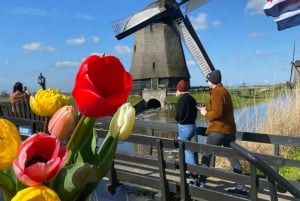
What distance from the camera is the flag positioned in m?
6.54

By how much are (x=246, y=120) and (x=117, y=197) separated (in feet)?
11.8

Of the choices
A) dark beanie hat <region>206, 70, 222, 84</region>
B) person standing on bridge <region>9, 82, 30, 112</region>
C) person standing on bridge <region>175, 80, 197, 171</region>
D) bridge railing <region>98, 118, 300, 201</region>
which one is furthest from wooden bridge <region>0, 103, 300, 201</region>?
person standing on bridge <region>9, 82, 30, 112</region>

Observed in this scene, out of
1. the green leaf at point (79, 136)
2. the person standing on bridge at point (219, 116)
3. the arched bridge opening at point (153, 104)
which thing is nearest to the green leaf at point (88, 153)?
the green leaf at point (79, 136)

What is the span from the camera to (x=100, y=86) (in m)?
1.05

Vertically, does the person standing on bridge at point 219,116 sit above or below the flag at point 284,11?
below

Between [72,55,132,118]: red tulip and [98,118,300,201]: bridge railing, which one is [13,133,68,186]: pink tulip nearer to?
[72,55,132,118]: red tulip

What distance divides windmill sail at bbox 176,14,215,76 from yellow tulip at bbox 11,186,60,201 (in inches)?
1080

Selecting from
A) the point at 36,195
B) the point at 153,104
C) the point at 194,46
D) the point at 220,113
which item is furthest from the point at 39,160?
the point at 153,104

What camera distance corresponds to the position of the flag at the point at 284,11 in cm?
654

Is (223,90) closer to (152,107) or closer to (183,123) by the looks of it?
(183,123)

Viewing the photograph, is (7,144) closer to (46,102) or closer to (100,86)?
(46,102)

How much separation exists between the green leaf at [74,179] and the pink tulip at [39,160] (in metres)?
0.05

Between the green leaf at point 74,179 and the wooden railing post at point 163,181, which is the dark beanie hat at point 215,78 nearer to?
the wooden railing post at point 163,181

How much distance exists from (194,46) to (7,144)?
28723 mm
